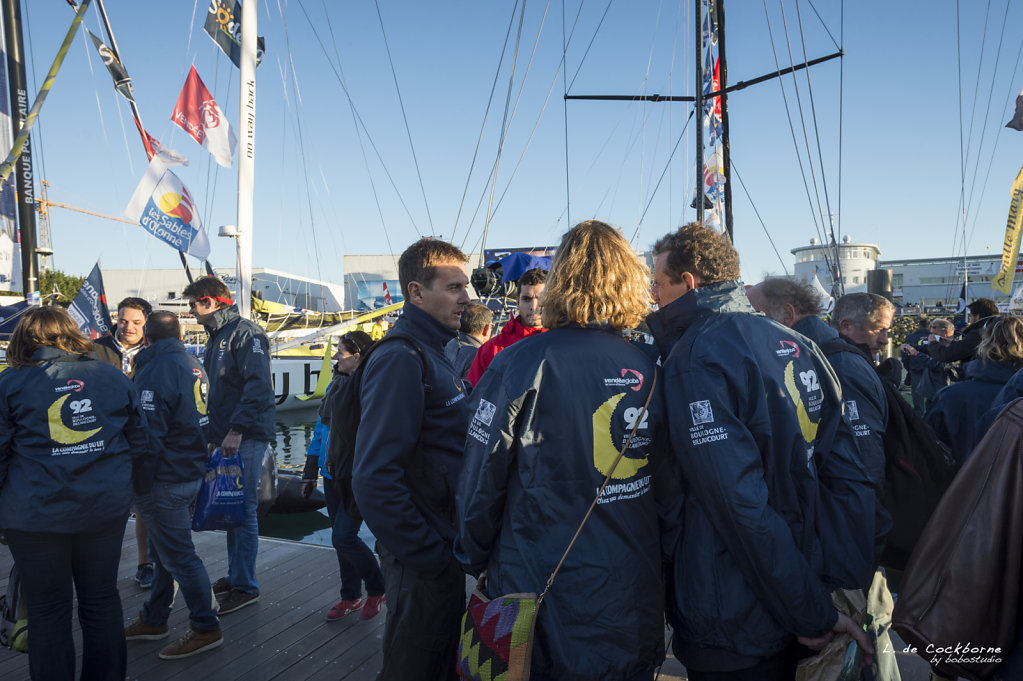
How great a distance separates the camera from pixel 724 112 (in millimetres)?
9547

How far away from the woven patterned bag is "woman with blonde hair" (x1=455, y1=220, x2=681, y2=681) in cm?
2

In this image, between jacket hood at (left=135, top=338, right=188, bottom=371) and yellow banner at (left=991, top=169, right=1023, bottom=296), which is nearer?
jacket hood at (left=135, top=338, right=188, bottom=371)

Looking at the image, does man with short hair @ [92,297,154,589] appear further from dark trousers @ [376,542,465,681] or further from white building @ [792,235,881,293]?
white building @ [792,235,881,293]

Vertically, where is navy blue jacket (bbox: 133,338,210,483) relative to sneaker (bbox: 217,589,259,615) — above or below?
above

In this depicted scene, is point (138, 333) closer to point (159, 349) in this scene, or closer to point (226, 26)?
point (159, 349)

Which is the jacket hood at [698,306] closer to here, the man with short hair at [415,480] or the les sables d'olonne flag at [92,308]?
the man with short hair at [415,480]

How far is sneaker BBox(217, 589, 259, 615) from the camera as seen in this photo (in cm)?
387

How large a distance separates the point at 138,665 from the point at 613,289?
130 inches

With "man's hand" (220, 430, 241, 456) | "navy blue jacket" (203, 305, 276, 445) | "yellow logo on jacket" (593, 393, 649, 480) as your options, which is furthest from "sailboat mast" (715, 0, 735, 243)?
"yellow logo on jacket" (593, 393, 649, 480)

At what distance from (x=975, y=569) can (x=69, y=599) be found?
3.36 m

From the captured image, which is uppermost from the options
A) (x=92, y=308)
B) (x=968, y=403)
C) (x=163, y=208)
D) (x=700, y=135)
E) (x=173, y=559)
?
(x=700, y=135)

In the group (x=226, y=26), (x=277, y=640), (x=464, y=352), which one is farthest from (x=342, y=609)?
(x=226, y=26)

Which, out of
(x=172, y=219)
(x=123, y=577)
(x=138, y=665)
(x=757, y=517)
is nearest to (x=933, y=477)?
(x=757, y=517)

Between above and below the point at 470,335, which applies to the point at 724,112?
above
